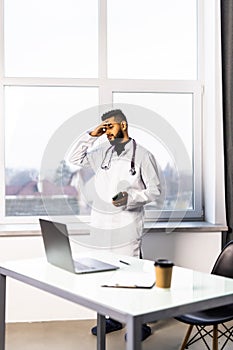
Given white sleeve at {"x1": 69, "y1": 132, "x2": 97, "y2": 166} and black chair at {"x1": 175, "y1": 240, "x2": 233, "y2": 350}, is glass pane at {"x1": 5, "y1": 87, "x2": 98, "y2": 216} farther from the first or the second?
black chair at {"x1": 175, "y1": 240, "x2": 233, "y2": 350}

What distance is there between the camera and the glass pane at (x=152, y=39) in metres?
4.23

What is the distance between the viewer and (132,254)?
3.47 m

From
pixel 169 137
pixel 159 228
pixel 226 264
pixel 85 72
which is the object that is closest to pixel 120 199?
pixel 169 137

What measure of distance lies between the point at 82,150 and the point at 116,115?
291 mm

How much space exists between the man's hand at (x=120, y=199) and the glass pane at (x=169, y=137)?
0.67 ft

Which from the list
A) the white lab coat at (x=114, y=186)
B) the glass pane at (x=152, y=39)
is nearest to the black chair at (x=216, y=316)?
the white lab coat at (x=114, y=186)

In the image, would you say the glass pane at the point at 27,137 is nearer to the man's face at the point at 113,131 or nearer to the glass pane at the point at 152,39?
the glass pane at the point at 152,39

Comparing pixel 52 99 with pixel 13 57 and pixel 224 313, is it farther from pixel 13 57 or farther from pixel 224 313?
pixel 224 313

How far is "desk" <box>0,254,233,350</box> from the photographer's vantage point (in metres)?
1.82

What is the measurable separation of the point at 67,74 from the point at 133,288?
7.89 feet

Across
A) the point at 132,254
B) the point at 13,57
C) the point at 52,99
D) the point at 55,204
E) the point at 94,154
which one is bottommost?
the point at 132,254

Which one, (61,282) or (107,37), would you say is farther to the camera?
(107,37)

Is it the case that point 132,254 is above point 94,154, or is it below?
below

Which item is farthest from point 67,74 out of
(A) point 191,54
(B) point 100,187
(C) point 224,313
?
(C) point 224,313
